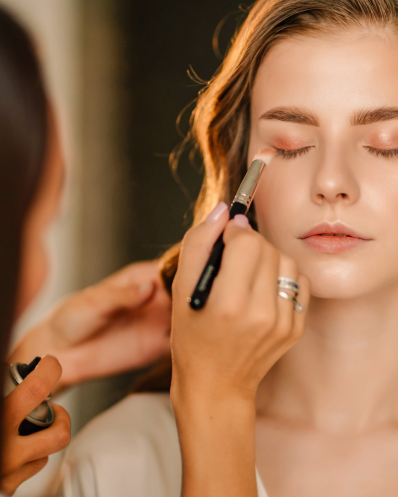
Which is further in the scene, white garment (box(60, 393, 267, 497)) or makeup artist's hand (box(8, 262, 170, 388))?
makeup artist's hand (box(8, 262, 170, 388))

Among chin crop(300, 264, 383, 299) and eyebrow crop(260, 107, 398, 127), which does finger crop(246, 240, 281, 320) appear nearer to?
chin crop(300, 264, 383, 299)

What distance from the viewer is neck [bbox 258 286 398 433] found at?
35.0 inches

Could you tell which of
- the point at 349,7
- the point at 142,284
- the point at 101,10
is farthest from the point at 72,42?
the point at 349,7

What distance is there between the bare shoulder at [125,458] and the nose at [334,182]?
516 mm

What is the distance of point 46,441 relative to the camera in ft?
2.20

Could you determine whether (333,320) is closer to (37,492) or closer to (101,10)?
(37,492)

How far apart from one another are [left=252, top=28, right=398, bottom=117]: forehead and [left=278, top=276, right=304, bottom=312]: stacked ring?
329mm

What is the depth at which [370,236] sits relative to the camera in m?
0.75

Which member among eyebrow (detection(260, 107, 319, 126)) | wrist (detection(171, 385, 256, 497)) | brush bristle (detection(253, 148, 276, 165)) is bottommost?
wrist (detection(171, 385, 256, 497))

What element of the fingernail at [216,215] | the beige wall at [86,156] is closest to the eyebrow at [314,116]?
the fingernail at [216,215]

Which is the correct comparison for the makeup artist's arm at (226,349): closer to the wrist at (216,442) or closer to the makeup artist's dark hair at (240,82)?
the wrist at (216,442)

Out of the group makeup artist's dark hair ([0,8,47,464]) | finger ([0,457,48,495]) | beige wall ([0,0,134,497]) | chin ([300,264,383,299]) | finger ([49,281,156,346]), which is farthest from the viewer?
beige wall ([0,0,134,497])

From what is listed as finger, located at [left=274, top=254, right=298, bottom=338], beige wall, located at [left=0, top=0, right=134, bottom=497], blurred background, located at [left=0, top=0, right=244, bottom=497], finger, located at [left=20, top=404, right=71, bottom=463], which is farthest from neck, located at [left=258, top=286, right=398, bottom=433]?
beige wall, located at [left=0, top=0, right=134, bottom=497]

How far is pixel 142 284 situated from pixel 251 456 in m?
0.59
